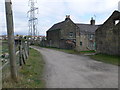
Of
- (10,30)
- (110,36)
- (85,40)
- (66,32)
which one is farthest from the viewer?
(66,32)

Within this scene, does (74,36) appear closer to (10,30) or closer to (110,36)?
(110,36)

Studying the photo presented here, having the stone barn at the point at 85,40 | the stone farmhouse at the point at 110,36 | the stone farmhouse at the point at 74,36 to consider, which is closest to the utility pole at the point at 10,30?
the stone farmhouse at the point at 110,36

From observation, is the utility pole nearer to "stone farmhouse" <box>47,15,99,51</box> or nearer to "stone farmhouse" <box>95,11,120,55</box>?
"stone farmhouse" <box>95,11,120,55</box>

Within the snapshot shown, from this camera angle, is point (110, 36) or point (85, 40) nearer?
point (110, 36)

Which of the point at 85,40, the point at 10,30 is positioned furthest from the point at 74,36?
the point at 10,30

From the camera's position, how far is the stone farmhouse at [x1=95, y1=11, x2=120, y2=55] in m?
17.4

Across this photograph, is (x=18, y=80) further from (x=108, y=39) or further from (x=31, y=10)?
(x=31, y=10)

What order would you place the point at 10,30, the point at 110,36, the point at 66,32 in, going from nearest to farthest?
the point at 10,30 < the point at 110,36 < the point at 66,32

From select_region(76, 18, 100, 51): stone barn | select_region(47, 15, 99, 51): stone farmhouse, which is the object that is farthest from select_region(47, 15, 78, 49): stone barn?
select_region(76, 18, 100, 51): stone barn

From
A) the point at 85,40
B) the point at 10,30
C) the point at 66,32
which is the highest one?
the point at 66,32

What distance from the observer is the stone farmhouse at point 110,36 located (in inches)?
687

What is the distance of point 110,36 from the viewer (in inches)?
735

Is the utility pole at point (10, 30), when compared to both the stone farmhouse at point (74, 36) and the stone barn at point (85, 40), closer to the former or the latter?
the stone farmhouse at point (74, 36)

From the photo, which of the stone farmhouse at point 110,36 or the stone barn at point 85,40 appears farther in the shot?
the stone barn at point 85,40
